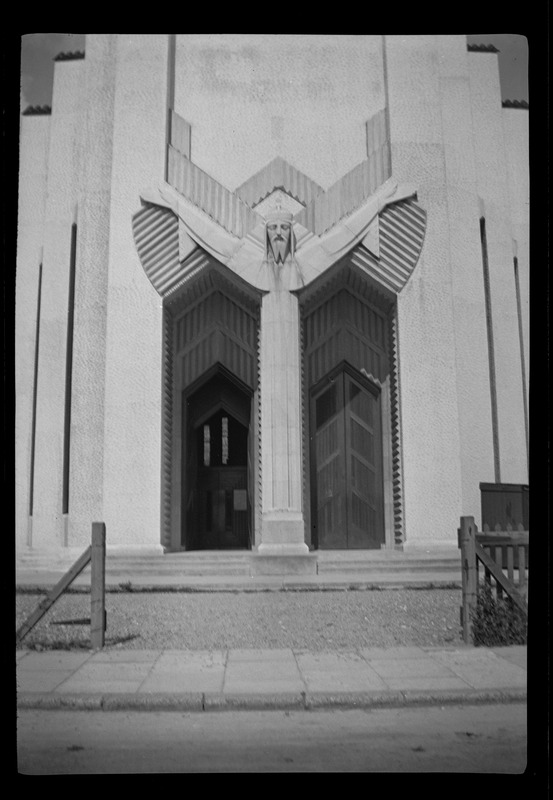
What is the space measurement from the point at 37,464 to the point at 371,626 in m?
3.63

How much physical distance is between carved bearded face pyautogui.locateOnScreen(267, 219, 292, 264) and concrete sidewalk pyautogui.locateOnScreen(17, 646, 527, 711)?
15.5 feet

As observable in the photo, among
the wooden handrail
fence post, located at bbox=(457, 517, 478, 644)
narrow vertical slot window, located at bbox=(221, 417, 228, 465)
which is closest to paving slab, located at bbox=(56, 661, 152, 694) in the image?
the wooden handrail

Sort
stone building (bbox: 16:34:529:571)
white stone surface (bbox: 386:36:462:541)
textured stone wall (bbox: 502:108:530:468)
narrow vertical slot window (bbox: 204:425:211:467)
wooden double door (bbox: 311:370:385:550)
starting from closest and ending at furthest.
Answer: textured stone wall (bbox: 502:108:530:468)
stone building (bbox: 16:34:529:571)
white stone surface (bbox: 386:36:462:541)
wooden double door (bbox: 311:370:385:550)
narrow vertical slot window (bbox: 204:425:211:467)

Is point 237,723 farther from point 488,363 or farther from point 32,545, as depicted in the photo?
point 488,363

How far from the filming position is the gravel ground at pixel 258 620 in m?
6.27

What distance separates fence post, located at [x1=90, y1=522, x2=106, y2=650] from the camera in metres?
6.74

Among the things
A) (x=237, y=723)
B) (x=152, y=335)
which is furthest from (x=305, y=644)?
(x=152, y=335)

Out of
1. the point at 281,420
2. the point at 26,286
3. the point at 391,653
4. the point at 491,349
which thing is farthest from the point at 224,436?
the point at 26,286

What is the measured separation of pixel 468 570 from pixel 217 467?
16.0 feet

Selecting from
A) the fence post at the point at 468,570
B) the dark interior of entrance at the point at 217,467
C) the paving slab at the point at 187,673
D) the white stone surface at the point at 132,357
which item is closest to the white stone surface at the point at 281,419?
the dark interior of entrance at the point at 217,467

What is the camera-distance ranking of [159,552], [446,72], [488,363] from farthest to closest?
1. [159,552]
2. [488,363]
3. [446,72]

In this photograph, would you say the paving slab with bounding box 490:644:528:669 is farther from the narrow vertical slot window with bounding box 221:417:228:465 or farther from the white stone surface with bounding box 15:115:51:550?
the narrow vertical slot window with bounding box 221:417:228:465

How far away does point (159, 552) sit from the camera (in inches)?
345

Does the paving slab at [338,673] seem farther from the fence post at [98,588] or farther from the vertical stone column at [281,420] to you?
the vertical stone column at [281,420]
